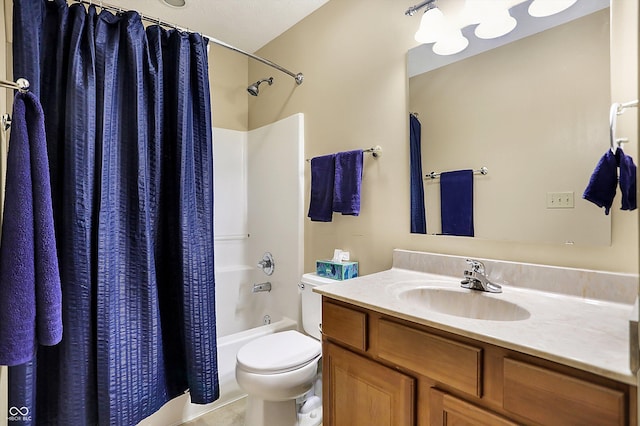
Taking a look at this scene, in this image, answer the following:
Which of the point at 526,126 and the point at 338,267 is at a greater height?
the point at 526,126

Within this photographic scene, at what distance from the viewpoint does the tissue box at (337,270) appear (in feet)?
5.63

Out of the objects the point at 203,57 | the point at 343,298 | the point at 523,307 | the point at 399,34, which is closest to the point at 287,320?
the point at 343,298

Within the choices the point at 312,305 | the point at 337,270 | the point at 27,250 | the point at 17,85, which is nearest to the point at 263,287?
the point at 312,305

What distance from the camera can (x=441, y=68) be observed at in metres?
1.45

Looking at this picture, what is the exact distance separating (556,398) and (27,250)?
152 cm

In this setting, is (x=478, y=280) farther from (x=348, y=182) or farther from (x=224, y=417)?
(x=224, y=417)

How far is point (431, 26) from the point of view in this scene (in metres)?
1.40

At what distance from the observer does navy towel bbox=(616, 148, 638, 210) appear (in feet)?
2.95

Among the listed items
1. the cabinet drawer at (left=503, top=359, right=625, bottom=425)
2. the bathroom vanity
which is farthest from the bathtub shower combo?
the cabinet drawer at (left=503, top=359, right=625, bottom=425)

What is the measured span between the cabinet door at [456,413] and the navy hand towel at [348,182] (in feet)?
3.16

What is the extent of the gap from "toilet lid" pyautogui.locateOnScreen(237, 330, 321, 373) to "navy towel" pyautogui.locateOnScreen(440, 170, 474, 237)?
0.89 meters

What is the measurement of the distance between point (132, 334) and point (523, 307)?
151 cm

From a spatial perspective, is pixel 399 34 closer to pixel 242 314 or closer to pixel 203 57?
pixel 203 57

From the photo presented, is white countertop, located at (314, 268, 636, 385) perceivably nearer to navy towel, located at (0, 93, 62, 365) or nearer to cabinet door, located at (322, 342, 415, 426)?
cabinet door, located at (322, 342, 415, 426)
